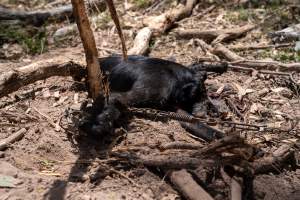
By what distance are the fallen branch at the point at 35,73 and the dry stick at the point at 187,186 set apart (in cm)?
217

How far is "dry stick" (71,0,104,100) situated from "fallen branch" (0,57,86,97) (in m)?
1.00

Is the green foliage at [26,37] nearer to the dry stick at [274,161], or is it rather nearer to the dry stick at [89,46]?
the dry stick at [89,46]

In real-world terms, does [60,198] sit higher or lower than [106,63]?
lower

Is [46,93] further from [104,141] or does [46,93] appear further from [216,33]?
[216,33]

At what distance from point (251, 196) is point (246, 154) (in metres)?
0.35

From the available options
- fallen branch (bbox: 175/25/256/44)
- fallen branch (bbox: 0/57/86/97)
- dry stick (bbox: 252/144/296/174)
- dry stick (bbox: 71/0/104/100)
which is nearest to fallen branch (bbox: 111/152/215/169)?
dry stick (bbox: 252/144/296/174)

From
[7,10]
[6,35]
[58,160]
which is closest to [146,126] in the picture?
[58,160]

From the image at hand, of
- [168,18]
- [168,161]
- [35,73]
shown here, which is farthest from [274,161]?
[168,18]

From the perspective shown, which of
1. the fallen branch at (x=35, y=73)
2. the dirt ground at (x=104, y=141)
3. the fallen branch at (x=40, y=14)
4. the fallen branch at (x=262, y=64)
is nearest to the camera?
the dirt ground at (x=104, y=141)

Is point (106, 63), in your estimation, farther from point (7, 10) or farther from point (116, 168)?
point (7, 10)

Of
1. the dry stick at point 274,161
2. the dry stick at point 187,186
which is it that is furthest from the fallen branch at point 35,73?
the dry stick at point 274,161

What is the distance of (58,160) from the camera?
4559 millimetres

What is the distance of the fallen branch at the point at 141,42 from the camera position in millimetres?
7284

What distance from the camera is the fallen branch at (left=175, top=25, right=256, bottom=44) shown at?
7.88 meters
